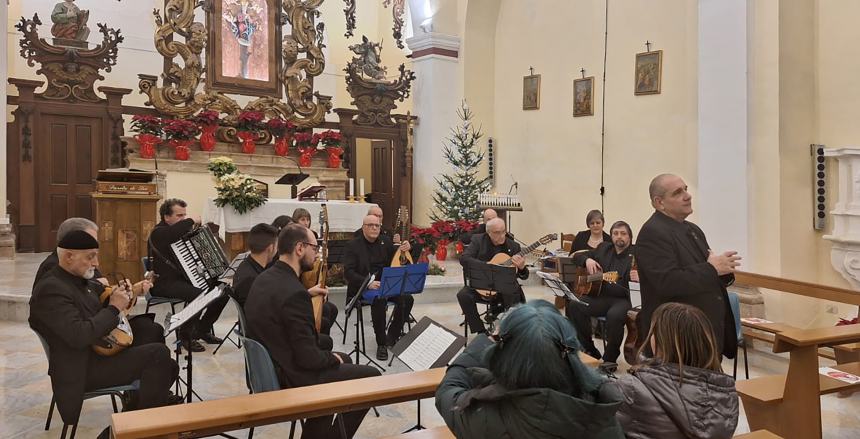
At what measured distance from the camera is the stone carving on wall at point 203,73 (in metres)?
11.5

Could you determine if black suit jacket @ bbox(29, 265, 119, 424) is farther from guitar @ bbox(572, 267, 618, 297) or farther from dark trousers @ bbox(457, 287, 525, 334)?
guitar @ bbox(572, 267, 618, 297)

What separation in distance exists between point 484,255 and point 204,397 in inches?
119

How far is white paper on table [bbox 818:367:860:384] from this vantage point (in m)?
4.12

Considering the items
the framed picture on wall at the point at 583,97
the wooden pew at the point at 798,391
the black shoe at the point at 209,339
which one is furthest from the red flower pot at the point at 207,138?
the wooden pew at the point at 798,391

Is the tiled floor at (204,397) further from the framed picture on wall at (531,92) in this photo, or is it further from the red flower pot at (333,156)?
the framed picture on wall at (531,92)

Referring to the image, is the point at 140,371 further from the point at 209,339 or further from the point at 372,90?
the point at 372,90

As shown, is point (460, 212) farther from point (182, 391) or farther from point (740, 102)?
point (182, 391)

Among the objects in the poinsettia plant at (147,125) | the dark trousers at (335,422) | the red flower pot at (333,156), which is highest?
the poinsettia plant at (147,125)

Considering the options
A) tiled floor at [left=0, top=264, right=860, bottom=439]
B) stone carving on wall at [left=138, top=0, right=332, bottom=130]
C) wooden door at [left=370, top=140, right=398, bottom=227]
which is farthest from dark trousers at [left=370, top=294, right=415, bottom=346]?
wooden door at [left=370, top=140, right=398, bottom=227]

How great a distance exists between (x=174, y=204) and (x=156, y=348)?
2.83 m

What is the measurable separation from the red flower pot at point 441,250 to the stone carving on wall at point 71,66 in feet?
20.5

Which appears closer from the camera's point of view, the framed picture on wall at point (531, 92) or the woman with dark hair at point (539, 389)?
the woman with dark hair at point (539, 389)

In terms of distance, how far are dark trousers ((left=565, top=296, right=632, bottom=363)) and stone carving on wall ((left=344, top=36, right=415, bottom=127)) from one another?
820cm

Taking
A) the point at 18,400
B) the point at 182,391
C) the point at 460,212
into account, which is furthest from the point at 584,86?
the point at 18,400
